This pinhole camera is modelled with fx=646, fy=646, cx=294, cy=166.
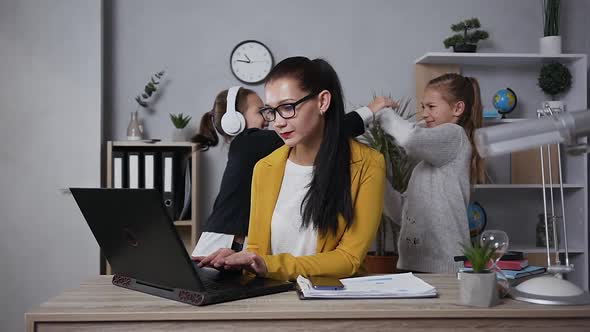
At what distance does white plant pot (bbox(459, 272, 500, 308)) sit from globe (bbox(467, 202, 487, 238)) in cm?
259

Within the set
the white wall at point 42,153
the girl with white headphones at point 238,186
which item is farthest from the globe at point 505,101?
the white wall at point 42,153

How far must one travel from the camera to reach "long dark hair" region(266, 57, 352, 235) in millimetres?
1853

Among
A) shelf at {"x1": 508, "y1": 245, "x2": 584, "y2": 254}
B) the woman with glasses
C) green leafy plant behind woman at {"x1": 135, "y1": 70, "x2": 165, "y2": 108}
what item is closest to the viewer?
the woman with glasses

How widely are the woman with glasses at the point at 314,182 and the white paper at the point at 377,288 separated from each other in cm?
13

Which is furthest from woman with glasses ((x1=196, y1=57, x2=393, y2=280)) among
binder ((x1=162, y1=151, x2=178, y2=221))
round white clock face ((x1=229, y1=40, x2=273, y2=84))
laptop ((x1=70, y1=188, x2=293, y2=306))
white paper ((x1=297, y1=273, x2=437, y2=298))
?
round white clock face ((x1=229, y1=40, x2=273, y2=84))

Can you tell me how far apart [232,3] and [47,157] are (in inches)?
59.3

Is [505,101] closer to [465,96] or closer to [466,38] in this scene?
[466,38]

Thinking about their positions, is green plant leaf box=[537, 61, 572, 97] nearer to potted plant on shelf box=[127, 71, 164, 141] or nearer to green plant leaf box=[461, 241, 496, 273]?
potted plant on shelf box=[127, 71, 164, 141]

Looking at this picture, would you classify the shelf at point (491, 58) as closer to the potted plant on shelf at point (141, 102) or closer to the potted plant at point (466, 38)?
the potted plant at point (466, 38)

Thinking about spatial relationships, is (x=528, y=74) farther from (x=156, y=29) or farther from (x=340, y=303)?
(x=340, y=303)

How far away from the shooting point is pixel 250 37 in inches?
165

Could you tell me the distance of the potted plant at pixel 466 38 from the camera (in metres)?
4.01

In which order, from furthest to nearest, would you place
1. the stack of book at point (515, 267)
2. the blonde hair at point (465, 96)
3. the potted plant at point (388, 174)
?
the potted plant at point (388, 174) < the blonde hair at point (465, 96) < the stack of book at point (515, 267)

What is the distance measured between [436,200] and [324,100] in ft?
2.61
